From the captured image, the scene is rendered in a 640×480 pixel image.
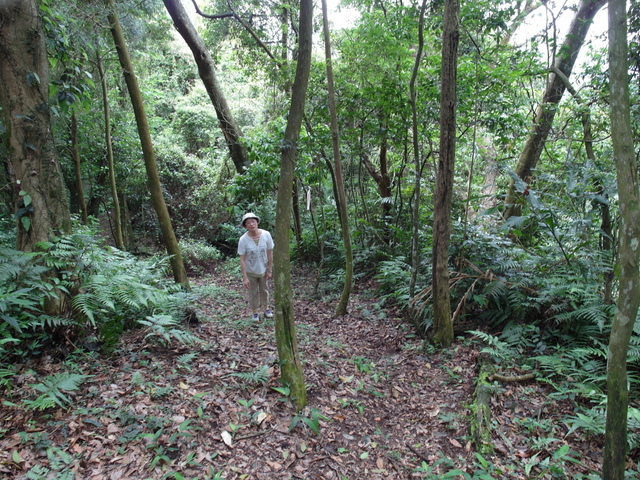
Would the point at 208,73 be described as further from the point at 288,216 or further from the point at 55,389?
the point at 55,389

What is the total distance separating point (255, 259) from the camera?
20.4ft

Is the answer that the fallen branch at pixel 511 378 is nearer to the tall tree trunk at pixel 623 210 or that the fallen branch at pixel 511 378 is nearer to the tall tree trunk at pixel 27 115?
the tall tree trunk at pixel 623 210

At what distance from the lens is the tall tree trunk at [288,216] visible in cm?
345

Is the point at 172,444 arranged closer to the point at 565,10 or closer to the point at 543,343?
the point at 543,343

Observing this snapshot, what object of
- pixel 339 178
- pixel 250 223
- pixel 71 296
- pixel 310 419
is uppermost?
pixel 339 178

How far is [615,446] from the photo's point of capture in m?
2.30

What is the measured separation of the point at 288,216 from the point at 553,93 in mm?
7524

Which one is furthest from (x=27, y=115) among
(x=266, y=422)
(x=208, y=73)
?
(x=208, y=73)

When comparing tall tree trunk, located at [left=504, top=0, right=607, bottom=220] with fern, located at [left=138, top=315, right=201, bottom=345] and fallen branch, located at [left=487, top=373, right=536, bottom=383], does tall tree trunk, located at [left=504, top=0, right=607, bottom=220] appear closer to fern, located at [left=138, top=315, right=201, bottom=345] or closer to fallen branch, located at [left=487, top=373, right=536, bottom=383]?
fallen branch, located at [left=487, top=373, right=536, bottom=383]

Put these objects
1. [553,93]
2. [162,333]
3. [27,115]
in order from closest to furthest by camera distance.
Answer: [27,115] → [162,333] → [553,93]

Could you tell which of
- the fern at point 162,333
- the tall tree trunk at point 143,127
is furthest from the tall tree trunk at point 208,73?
the fern at point 162,333

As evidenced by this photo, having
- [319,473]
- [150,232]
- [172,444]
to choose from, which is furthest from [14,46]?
[150,232]

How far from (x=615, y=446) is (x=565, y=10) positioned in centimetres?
713

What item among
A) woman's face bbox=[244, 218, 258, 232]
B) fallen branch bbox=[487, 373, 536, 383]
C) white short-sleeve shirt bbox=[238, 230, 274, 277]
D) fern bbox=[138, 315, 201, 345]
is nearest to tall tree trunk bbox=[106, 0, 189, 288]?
white short-sleeve shirt bbox=[238, 230, 274, 277]
